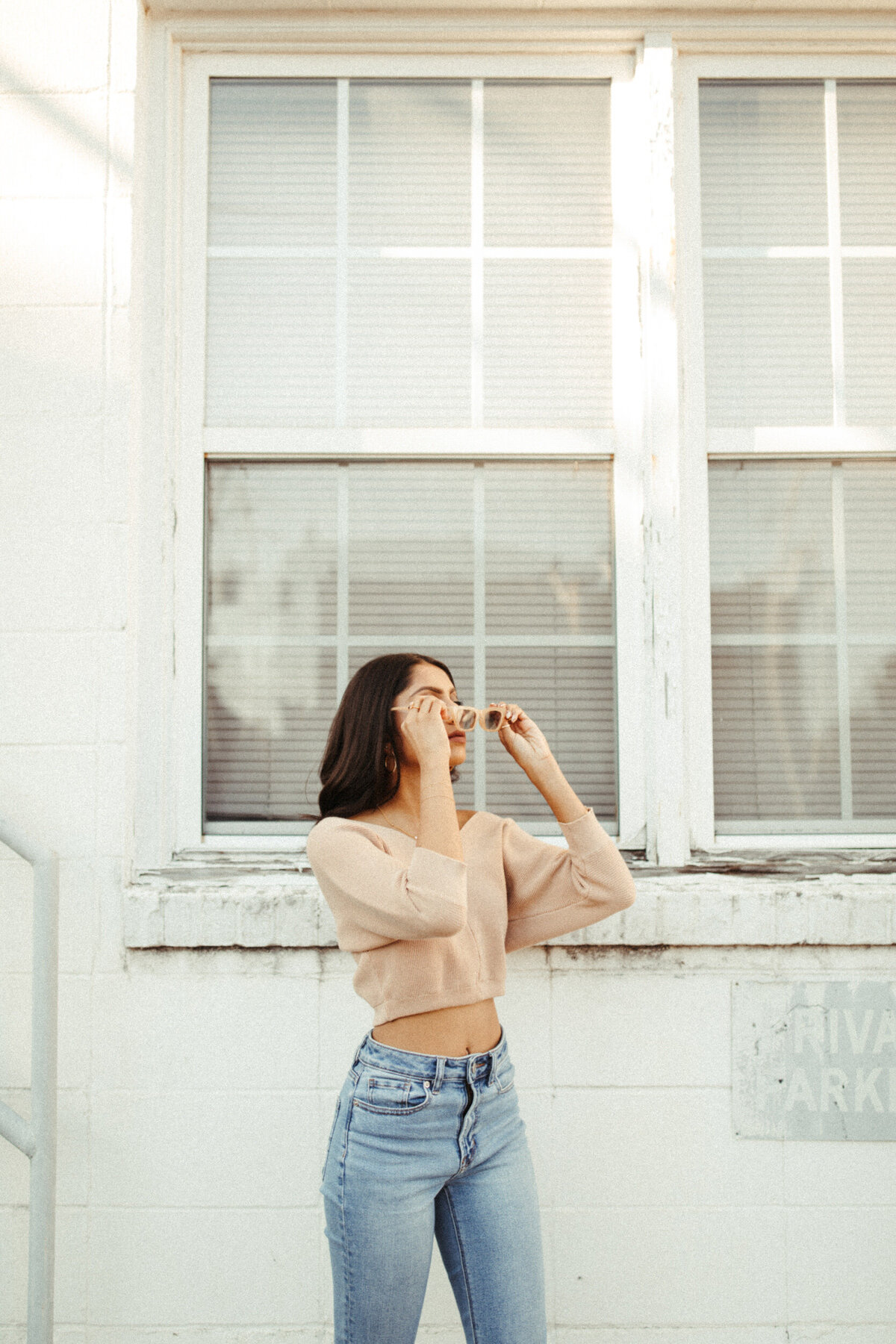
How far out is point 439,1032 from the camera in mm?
1599

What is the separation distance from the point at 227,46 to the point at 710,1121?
112 inches

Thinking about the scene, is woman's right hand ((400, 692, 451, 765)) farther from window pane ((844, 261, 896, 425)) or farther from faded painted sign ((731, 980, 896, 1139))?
window pane ((844, 261, 896, 425))

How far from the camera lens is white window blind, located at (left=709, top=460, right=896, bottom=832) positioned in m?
2.38

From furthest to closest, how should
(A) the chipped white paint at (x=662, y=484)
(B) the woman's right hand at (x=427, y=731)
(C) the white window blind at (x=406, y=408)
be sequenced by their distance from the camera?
(C) the white window blind at (x=406, y=408) → (A) the chipped white paint at (x=662, y=484) → (B) the woman's right hand at (x=427, y=731)

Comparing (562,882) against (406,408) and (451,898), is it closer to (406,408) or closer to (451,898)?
(451,898)

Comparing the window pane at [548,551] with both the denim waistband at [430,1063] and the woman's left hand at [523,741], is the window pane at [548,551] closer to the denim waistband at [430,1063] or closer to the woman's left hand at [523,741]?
the woman's left hand at [523,741]

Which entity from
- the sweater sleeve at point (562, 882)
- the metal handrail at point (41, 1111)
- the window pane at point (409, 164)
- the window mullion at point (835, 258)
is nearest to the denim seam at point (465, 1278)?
the sweater sleeve at point (562, 882)

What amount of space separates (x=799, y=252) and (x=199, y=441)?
160 centimetres

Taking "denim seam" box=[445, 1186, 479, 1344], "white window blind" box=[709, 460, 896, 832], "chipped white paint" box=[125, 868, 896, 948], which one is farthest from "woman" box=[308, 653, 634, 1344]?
"white window blind" box=[709, 460, 896, 832]

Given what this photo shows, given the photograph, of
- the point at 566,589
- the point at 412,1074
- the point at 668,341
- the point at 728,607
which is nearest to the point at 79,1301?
the point at 412,1074

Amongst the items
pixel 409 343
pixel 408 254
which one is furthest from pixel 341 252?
pixel 409 343

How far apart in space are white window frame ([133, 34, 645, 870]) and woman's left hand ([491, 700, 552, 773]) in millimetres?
584

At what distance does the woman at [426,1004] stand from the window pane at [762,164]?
1.53m

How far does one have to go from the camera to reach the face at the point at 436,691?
1.73m
